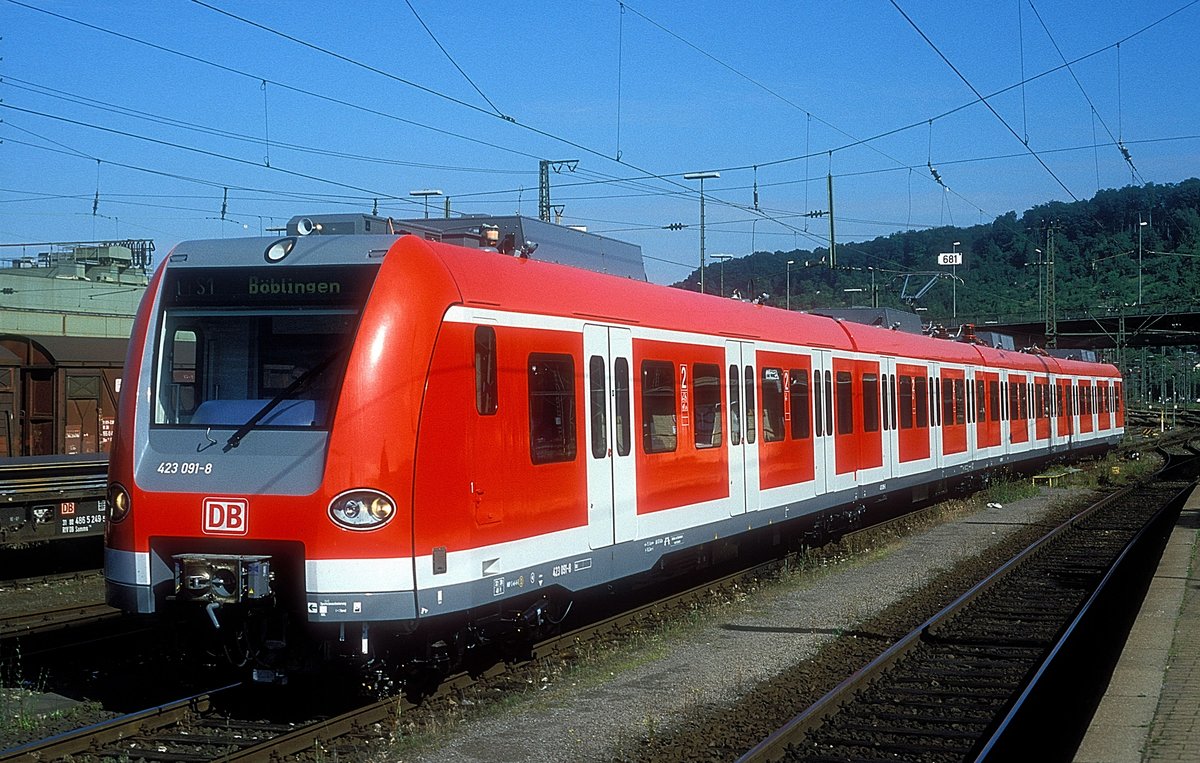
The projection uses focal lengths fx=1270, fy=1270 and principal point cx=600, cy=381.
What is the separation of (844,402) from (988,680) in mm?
8301

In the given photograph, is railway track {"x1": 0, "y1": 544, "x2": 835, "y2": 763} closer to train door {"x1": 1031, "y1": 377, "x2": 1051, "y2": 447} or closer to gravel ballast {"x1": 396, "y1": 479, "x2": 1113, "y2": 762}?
gravel ballast {"x1": 396, "y1": 479, "x2": 1113, "y2": 762}

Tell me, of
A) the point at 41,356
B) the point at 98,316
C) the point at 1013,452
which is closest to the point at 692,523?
the point at 41,356

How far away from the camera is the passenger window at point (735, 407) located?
1377 cm

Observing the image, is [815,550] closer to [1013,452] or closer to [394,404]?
[394,404]

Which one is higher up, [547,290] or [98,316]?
[98,316]

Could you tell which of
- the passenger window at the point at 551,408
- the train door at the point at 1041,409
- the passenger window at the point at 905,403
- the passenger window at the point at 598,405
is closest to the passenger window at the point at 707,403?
the passenger window at the point at 598,405

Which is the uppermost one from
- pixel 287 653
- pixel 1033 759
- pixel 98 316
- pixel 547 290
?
pixel 98 316

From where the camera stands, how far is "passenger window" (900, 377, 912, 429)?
21.4 meters

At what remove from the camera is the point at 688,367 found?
12.6m

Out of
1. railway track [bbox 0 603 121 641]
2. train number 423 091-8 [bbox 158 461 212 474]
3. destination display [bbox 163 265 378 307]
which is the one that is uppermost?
destination display [bbox 163 265 378 307]

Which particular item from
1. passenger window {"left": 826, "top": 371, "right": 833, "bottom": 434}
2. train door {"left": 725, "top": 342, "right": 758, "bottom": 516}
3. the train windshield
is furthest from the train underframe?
passenger window {"left": 826, "top": 371, "right": 833, "bottom": 434}

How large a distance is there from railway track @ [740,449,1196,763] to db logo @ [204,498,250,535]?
11.4ft

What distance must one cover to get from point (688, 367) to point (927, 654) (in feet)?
11.6

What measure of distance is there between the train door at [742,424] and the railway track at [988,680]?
249 cm
